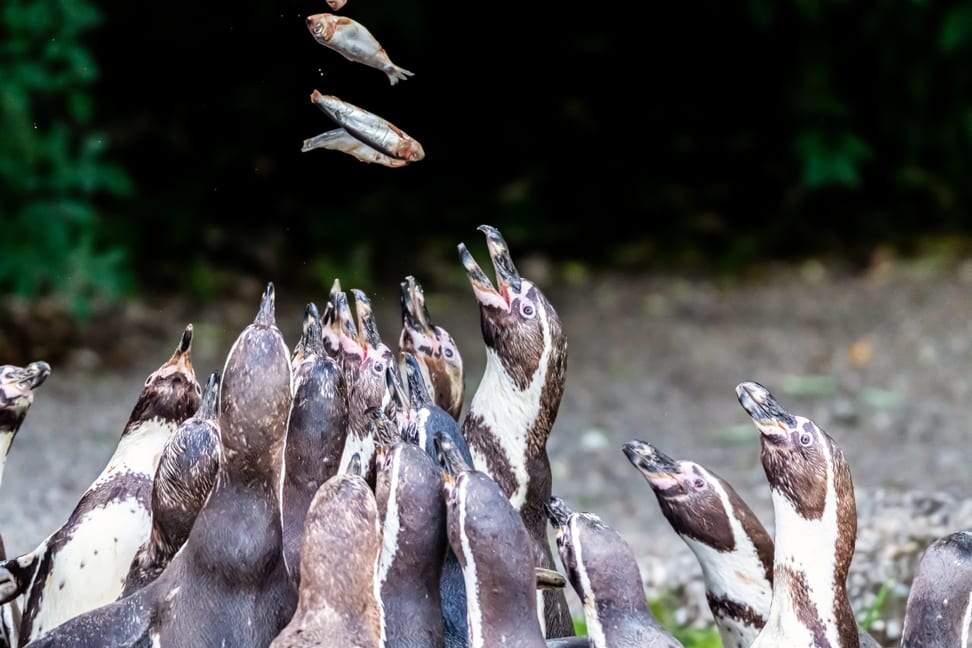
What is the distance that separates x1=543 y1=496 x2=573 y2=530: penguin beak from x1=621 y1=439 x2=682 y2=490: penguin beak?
→ 23cm

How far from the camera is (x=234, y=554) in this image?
2596mm

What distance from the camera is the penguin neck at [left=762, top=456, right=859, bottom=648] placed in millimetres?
2715

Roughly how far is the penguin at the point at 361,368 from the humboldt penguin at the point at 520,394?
0.83 feet

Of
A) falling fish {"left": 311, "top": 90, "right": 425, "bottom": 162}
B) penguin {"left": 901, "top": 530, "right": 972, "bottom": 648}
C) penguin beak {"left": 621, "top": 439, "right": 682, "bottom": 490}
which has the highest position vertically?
penguin {"left": 901, "top": 530, "right": 972, "bottom": 648}

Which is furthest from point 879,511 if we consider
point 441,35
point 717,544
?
point 441,35

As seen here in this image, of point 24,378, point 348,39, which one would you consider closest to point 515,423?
point 348,39

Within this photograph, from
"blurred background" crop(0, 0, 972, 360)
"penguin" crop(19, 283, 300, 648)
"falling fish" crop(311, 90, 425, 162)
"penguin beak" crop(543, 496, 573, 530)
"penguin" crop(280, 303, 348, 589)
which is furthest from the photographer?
"blurred background" crop(0, 0, 972, 360)

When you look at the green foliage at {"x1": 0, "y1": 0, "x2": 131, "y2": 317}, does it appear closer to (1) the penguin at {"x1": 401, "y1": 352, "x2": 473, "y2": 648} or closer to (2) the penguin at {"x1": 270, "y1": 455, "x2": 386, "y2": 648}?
(1) the penguin at {"x1": 401, "y1": 352, "x2": 473, "y2": 648}

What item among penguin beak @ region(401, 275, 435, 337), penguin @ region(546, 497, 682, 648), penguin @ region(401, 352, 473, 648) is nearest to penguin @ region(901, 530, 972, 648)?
penguin @ region(546, 497, 682, 648)

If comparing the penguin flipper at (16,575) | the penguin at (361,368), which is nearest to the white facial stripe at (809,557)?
the penguin at (361,368)

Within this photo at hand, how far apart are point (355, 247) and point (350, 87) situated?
2.34 m

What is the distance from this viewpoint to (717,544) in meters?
2.99

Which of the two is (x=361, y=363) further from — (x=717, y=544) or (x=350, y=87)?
(x=350, y=87)

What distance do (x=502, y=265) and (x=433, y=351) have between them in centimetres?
37
